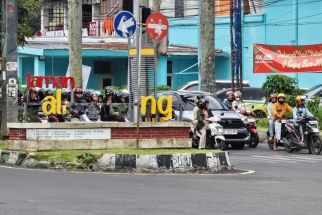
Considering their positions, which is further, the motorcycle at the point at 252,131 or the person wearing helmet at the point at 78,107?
the motorcycle at the point at 252,131

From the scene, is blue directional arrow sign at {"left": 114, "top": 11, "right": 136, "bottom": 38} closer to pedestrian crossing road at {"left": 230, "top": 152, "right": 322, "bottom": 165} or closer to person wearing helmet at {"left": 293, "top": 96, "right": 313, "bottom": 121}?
pedestrian crossing road at {"left": 230, "top": 152, "right": 322, "bottom": 165}

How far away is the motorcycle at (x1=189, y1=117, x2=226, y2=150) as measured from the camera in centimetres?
2200

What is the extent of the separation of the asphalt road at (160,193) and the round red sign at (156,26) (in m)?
3.09

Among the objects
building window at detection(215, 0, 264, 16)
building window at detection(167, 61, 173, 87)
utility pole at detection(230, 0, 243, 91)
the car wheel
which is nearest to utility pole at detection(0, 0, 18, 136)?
the car wheel

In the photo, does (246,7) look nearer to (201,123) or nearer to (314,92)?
(314,92)

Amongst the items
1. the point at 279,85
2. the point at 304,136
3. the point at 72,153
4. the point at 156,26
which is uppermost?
the point at 156,26

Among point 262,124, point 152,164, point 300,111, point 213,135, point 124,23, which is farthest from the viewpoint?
point 262,124

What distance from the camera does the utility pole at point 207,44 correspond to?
2966 cm

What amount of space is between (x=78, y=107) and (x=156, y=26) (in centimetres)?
621

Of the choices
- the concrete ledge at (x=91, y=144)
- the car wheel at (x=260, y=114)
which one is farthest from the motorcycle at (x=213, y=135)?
the car wheel at (x=260, y=114)

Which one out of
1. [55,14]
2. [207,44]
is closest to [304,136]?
[207,44]

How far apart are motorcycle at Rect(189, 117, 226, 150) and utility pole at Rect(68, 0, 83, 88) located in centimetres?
899

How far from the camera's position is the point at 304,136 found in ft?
74.5

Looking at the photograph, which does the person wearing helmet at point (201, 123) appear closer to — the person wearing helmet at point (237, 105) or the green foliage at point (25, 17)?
the person wearing helmet at point (237, 105)
